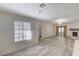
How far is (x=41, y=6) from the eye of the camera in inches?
106

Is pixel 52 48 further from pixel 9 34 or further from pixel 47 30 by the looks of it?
pixel 9 34

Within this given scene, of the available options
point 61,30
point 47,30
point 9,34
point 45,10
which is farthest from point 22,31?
point 61,30

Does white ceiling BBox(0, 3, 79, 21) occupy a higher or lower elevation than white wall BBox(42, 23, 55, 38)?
higher

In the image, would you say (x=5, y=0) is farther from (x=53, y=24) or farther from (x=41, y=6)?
(x=53, y=24)

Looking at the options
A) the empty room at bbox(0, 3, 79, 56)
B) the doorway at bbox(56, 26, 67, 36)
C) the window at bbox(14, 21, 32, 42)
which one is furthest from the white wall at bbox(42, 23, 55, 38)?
the window at bbox(14, 21, 32, 42)

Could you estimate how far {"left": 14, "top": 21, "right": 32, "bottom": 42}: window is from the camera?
2.89 meters

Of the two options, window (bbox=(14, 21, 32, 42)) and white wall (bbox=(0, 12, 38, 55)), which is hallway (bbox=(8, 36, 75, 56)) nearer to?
white wall (bbox=(0, 12, 38, 55))

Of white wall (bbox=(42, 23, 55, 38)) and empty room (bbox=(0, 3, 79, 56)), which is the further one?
white wall (bbox=(42, 23, 55, 38))

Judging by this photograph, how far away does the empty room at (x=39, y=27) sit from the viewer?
2723 mm

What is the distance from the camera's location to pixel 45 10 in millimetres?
2762

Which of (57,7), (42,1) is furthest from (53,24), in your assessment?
(42,1)

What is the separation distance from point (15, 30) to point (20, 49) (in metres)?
0.43

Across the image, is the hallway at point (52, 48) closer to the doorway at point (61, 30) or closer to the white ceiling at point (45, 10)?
the doorway at point (61, 30)

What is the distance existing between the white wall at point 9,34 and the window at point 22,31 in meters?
0.09
